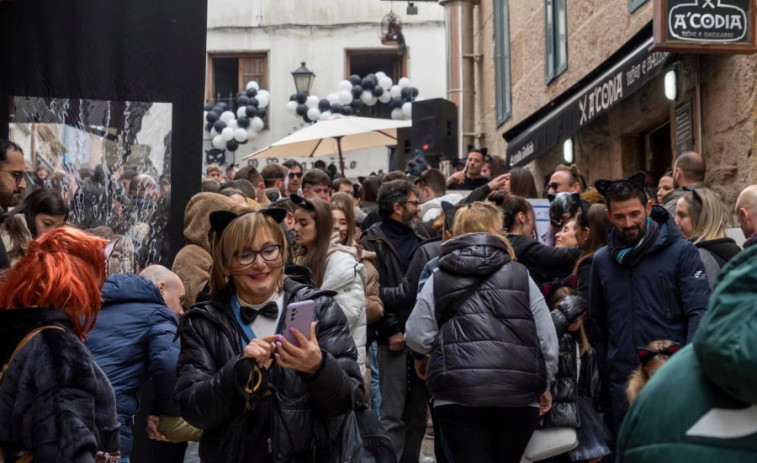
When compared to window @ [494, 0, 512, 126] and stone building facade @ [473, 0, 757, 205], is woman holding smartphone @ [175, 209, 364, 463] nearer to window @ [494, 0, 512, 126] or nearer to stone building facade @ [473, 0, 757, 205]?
stone building facade @ [473, 0, 757, 205]

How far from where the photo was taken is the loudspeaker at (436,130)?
19.3m

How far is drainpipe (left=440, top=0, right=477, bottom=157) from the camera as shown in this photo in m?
22.3

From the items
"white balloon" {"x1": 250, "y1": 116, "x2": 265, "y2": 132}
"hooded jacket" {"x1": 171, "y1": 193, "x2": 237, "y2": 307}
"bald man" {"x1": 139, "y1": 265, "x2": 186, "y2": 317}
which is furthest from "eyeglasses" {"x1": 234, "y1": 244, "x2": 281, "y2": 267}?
"white balloon" {"x1": 250, "y1": 116, "x2": 265, "y2": 132}

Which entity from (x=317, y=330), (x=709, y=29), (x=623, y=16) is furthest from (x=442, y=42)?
(x=317, y=330)

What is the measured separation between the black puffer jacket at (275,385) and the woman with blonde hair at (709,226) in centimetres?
319

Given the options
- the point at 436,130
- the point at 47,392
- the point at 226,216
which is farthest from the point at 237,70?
the point at 47,392

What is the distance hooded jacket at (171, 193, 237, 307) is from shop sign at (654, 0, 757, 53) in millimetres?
4180

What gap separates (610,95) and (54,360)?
28.9ft

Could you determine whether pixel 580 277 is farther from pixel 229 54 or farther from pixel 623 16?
pixel 229 54

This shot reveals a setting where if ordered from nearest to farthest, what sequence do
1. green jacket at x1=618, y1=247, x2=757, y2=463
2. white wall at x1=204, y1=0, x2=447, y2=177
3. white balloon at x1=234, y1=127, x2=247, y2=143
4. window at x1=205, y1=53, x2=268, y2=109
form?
green jacket at x1=618, y1=247, x2=757, y2=463, white balloon at x1=234, y1=127, x2=247, y2=143, white wall at x1=204, y1=0, x2=447, y2=177, window at x1=205, y1=53, x2=268, y2=109

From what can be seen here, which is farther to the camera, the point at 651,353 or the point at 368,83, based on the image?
the point at 368,83

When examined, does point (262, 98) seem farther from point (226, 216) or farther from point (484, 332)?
point (226, 216)

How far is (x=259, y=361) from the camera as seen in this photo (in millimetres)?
4371

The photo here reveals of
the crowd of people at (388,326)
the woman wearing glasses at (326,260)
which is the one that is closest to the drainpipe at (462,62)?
the crowd of people at (388,326)
